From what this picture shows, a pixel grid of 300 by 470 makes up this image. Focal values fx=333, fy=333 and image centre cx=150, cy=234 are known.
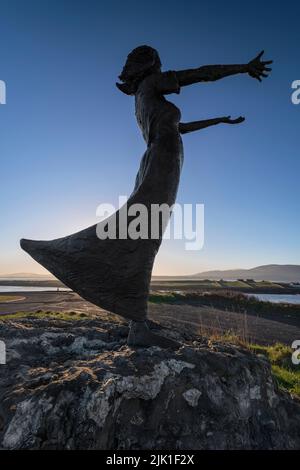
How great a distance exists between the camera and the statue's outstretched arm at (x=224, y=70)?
416 centimetres

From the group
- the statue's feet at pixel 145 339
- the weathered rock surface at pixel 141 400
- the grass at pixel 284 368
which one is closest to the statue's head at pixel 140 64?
the statue's feet at pixel 145 339

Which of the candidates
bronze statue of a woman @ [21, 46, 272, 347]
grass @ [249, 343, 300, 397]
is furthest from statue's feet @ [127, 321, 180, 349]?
grass @ [249, 343, 300, 397]

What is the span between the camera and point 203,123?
15.5ft

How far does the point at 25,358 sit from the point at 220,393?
2095 millimetres

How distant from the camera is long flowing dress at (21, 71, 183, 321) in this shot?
348 cm

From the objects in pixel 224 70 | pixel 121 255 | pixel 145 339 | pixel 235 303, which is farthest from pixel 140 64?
pixel 235 303

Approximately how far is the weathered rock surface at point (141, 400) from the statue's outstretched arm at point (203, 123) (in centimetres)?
293

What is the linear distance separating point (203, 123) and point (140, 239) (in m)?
2.12

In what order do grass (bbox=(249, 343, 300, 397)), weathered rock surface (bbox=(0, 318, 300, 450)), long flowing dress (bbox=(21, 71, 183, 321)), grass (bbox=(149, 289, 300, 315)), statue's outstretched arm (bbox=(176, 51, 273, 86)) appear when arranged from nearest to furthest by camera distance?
1. weathered rock surface (bbox=(0, 318, 300, 450))
2. long flowing dress (bbox=(21, 71, 183, 321))
3. statue's outstretched arm (bbox=(176, 51, 273, 86))
4. grass (bbox=(249, 343, 300, 397))
5. grass (bbox=(149, 289, 300, 315))

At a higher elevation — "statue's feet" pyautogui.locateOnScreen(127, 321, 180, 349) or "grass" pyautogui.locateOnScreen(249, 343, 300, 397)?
"statue's feet" pyautogui.locateOnScreen(127, 321, 180, 349)

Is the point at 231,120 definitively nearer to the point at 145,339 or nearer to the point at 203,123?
the point at 203,123

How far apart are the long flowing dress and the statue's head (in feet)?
3.20

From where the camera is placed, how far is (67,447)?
2395mm

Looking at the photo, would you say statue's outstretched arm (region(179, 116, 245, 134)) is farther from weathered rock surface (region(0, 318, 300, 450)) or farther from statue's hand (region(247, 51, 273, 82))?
weathered rock surface (region(0, 318, 300, 450))
